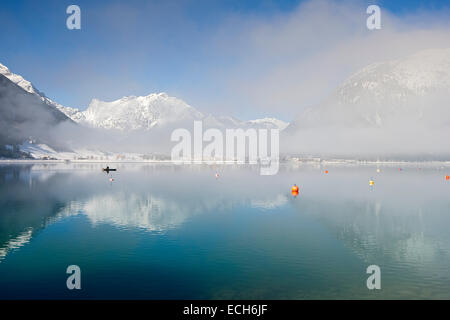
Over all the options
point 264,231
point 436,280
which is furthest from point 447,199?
point 436,280

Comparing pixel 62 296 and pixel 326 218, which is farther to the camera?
pixel 326 218

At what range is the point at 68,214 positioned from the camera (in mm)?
62500

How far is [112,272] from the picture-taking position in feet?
103

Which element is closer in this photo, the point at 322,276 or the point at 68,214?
the point at 322,276

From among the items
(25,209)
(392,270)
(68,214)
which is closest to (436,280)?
(392,270)

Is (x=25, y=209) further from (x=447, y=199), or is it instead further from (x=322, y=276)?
(x=447, y=199)

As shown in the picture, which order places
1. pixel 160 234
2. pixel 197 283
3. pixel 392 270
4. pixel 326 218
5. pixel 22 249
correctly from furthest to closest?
pixel 326 218
pixel 160 234
pixel 22 249
pixel 392 270
pixel 197 283

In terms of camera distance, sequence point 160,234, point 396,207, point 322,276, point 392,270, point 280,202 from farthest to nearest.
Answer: point 280,202 < point 396,207 < point 160,234 < point 392,270 < point 322,276

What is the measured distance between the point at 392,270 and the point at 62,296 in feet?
96.6

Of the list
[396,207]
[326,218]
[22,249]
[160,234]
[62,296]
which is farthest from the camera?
[396,207]

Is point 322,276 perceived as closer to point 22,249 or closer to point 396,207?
point 22,249

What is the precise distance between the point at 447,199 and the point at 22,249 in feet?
318

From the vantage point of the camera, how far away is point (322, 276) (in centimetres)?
3091

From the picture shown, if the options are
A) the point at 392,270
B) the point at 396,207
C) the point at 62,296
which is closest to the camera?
the point at 62,296
